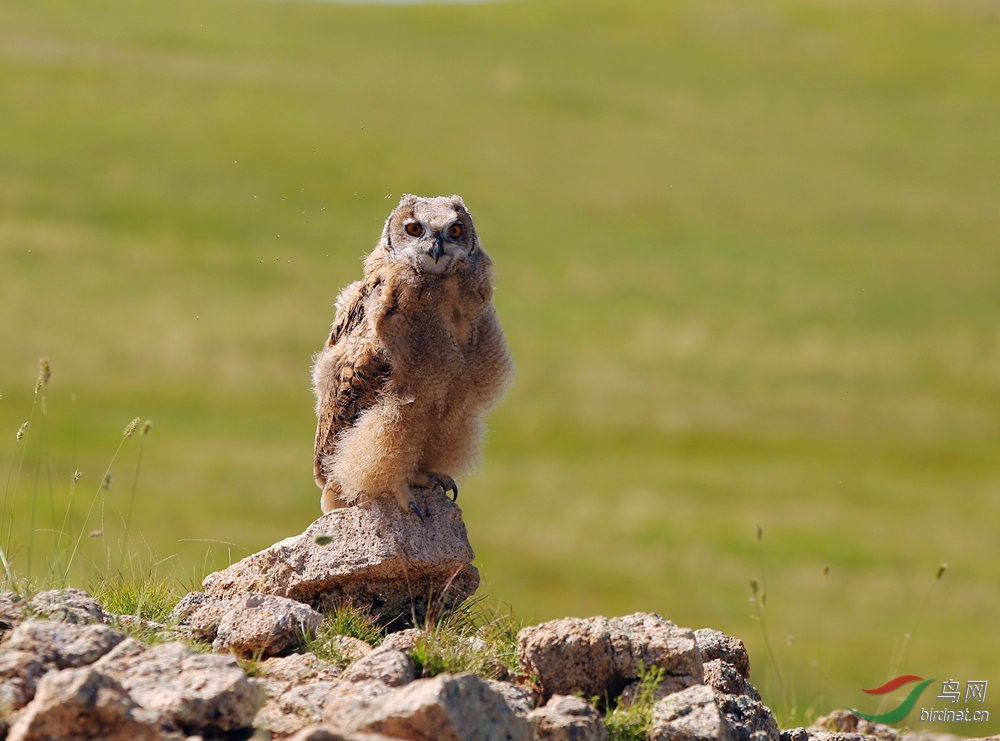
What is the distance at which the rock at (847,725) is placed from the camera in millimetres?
6230

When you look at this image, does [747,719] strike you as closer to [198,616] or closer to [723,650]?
[723,650]

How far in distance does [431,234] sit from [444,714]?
2758 mm

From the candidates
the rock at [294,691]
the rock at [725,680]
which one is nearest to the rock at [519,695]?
the rock at [294,691]

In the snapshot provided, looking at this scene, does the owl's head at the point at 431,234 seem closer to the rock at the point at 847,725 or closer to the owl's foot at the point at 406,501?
the owl's foot at the point at 406,501

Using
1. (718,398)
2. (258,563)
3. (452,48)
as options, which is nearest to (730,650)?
(258,563)

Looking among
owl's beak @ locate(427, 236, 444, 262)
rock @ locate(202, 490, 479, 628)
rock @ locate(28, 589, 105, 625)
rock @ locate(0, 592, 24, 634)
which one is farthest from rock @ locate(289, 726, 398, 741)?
owl's beak @ locate(427, 236, 444, 262)

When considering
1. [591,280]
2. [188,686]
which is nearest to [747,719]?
[188,686]

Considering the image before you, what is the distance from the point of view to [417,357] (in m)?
6.01

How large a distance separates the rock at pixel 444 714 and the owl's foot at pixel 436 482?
7.41 ft

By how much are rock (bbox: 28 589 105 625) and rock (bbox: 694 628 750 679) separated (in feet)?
8.79

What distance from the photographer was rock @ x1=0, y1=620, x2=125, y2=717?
4.12m

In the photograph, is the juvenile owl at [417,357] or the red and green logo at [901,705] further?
the red and green logo at [901,705]

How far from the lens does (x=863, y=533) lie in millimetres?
24594

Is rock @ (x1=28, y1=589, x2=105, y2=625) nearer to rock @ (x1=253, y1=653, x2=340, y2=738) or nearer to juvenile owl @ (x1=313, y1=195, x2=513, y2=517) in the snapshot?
rock @ (x1=253, y1=653, x2=340, y2=738)
